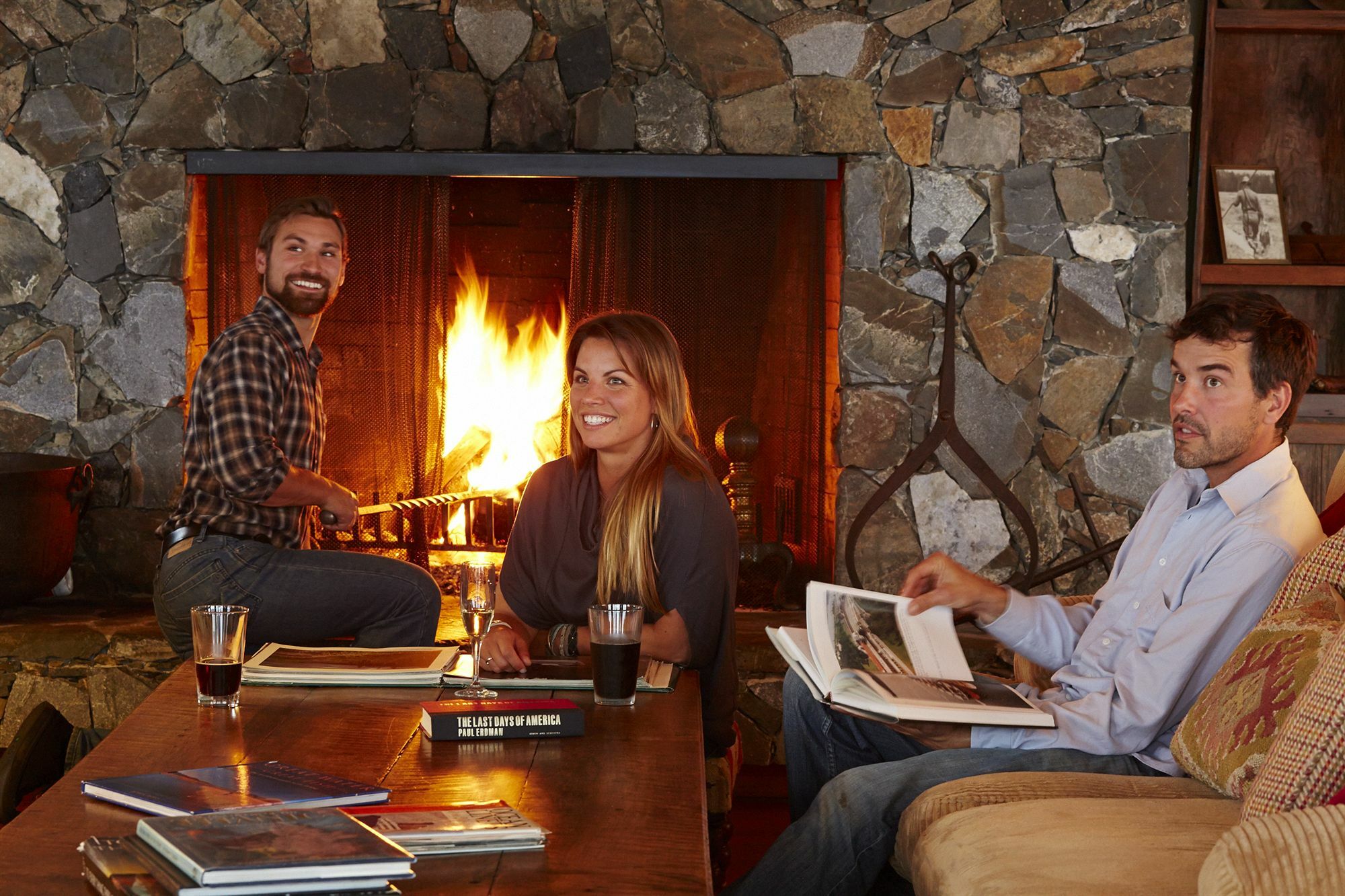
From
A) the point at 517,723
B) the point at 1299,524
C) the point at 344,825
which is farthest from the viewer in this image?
the point at 1299,524

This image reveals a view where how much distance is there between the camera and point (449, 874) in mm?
1175

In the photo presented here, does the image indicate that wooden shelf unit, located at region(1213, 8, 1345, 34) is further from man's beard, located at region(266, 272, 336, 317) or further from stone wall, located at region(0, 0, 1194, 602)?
man's beard, located at region(266, 272, 336, 317)

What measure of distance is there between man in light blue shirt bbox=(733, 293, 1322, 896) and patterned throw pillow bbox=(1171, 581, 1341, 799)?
0.31ft

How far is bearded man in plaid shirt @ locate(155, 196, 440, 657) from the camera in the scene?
2566 millimetres

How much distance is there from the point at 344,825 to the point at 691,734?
564 millimetres

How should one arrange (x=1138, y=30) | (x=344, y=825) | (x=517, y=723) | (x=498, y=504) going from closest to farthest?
(x=344, y=825) → (x=517, y=723) → (x=1138, y=30) → (x=498, y=504)

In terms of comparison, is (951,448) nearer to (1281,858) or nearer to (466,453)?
(466,453)

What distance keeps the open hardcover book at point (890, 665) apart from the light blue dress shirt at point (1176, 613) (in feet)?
0.30

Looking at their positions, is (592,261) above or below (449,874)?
above

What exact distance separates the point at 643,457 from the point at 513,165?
1294 millimetres

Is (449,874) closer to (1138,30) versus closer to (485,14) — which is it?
(485,14)

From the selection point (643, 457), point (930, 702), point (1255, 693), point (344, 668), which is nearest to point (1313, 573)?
point (1255, 693)

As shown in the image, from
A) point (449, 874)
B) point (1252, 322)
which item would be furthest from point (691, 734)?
point (1252, 322)

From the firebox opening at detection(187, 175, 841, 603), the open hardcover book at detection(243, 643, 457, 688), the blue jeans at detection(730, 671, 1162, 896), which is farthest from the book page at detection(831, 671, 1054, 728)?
the firebox opening at detection(187, 175, 841, 603)
